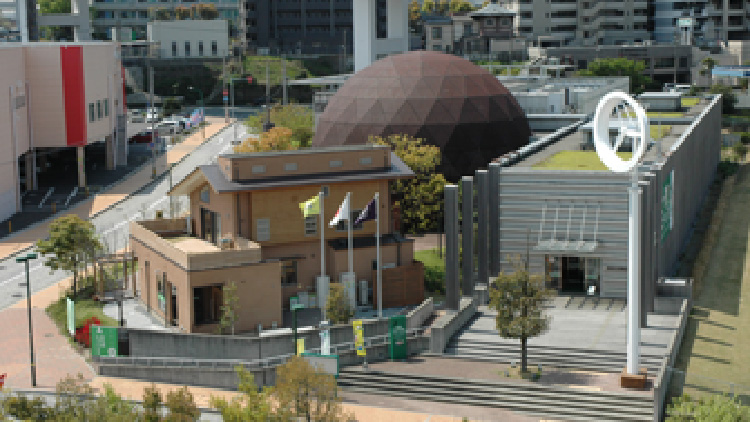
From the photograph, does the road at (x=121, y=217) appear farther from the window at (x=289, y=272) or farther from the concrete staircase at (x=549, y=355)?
the concrete staircase at (x=549, y=355)

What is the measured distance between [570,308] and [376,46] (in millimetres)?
79564

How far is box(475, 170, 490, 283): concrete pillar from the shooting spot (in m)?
56.8

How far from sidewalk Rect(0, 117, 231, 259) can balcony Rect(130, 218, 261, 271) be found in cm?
1597

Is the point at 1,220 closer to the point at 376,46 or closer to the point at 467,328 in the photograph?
the point at 467,328

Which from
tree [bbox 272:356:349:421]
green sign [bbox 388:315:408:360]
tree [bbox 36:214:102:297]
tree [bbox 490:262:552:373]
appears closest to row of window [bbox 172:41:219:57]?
tree [bbox 36:214:102:297]

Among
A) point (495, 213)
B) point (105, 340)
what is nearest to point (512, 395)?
point (495, 213)

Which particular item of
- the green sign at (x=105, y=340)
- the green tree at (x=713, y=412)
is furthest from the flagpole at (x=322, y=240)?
the green tree at (x=713, y=412)

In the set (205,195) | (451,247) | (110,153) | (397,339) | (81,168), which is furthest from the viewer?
(110,153)

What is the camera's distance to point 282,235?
5584cm

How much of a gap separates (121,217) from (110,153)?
21.7 m

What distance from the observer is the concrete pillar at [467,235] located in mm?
53844

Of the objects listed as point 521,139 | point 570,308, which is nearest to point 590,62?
point 521,139

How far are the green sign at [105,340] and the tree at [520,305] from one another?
54.3 ft

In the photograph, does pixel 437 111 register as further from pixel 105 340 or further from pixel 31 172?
pixel 31 172
